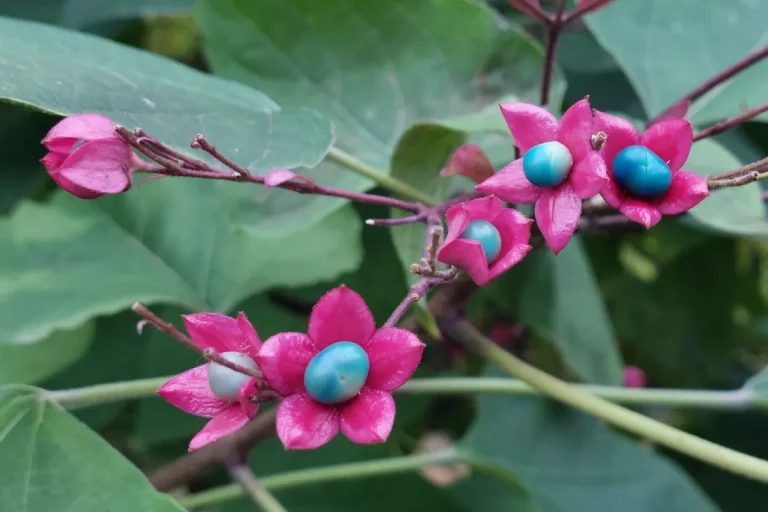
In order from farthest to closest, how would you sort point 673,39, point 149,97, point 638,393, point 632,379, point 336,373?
point 632,379 < point 673,39 < point 638,393 < point 149,97 < point 336,373

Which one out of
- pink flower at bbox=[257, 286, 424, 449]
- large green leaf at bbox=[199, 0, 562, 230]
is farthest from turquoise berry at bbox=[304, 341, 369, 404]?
large green leaf at bbox=[199, 0, 562, 230]

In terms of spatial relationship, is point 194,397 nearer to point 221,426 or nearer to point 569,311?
point 221,426

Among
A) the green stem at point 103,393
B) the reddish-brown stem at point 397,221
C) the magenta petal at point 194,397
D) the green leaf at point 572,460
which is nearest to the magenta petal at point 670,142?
the reddish-brown stem at point 397,221

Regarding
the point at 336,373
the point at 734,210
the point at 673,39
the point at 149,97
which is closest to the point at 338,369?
the point at 336,373

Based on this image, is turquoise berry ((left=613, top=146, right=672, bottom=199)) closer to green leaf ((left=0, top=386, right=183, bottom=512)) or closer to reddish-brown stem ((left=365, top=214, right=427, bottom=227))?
reddish-brown stem ((left=365, top=214, right=427, bottom=227))

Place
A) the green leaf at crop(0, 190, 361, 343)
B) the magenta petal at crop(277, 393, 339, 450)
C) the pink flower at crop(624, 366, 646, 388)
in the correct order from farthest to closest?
the pink flower at crop(624, 366, 646, 388) → the green leaf at crop(0, 190, 361, 343) → the magenta petal at crop(277, 393, 339, 450)

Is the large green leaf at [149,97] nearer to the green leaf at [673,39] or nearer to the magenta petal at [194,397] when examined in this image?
the magenta petal at [194,397]
